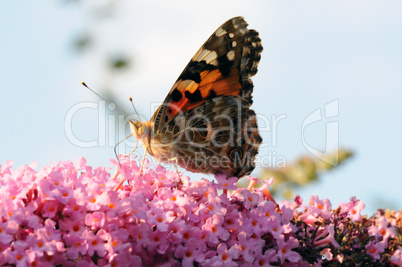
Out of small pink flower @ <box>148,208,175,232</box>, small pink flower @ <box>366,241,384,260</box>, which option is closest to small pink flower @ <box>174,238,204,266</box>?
small pink flower @ <box>148,208,175,232</box>

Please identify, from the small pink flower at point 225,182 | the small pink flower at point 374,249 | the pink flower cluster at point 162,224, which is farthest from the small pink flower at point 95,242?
the small pink flower at point 374,249

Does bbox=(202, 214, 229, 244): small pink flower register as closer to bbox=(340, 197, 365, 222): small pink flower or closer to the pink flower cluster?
the pink flower cluster

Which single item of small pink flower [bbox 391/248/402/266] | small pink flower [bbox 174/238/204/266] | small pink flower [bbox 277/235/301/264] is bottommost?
small pink flower [bbox 391/248/402/266]

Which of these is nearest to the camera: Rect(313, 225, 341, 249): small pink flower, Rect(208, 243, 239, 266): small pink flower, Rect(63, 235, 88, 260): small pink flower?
Rect(63, 235, 88, 260): small pink flower

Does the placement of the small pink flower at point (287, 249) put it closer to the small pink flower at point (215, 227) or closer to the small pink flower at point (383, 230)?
the small pink flower at point (215, 227)

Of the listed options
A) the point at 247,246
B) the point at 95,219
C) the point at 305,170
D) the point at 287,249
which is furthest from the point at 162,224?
the point at 305,170

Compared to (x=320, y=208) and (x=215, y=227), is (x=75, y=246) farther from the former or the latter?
(x=320, y=208)

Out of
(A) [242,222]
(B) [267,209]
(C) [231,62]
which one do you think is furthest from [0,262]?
(C) [231,62]

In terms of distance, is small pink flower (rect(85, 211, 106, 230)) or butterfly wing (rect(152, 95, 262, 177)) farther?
butterfly wing (rect(152, 95, 262, 177))
